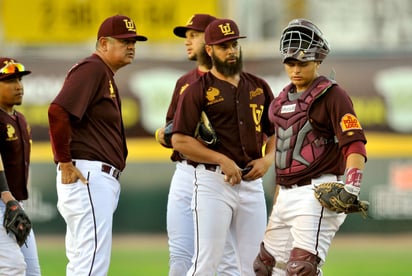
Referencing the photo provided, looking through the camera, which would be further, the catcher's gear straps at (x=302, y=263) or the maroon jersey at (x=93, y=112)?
the maroon jersey at (x=93, y=112)

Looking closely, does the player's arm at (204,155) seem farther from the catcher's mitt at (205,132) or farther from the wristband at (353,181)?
the wristband at (353,181)

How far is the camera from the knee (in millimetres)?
6602

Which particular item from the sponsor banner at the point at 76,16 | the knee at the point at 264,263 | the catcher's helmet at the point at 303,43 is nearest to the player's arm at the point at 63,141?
the knee at the point at 264,263

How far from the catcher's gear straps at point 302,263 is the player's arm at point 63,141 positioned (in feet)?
4.95

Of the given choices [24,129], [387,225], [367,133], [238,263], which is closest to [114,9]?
[367,133]

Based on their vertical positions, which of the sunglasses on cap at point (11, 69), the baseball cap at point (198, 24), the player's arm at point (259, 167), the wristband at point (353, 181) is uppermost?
the baseball cap at point (198, 24)

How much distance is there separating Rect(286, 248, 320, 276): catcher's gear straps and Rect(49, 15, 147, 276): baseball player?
4.22 feet

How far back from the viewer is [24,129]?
7.72 meters

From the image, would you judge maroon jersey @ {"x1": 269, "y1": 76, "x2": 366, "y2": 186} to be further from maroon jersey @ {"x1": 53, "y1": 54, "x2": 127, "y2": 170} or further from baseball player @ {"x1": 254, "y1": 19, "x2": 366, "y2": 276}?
maroon jersey @ {"x1": 53, "y1": 54, "x2": 127, "y2": 170}

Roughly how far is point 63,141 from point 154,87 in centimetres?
610

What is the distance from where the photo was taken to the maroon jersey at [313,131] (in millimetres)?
6277

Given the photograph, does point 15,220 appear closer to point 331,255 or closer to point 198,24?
point 198,24

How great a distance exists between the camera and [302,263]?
625cm

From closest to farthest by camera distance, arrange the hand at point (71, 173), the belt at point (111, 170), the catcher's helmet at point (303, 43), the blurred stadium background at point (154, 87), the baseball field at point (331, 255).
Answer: the catcher's helmet at point (303, 43), the hand at point (71, 173), the belt at point (111, 170), the baseball field at point (331, 255), the blurred stadium background at point (154, 87)
